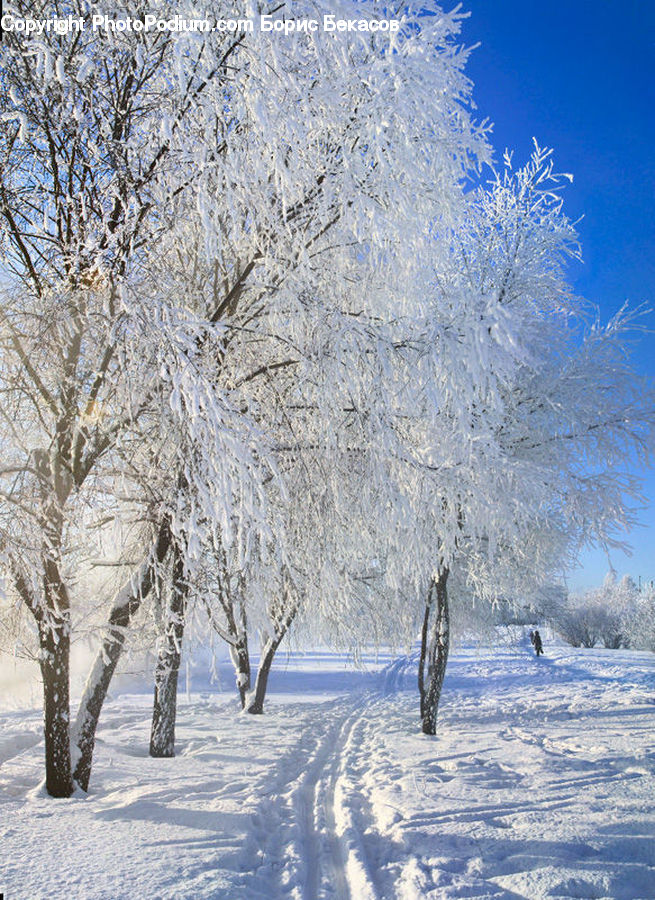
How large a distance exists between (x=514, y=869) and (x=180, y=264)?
5727mm

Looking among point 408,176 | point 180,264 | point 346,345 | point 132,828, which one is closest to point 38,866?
point 132,828

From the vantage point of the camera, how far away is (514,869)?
3.86 meters

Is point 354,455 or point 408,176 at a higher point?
point 408,176

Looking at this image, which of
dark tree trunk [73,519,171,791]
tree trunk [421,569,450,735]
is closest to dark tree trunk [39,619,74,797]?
dark tree trunk [73,519,171,791]

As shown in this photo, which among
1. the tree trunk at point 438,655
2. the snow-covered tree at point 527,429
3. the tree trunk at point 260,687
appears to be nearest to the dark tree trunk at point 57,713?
the snow-covered tree at point 527,429

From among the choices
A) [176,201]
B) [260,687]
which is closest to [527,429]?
[176,201]

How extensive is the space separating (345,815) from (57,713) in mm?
3020

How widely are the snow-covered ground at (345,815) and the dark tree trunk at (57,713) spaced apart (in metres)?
0.23

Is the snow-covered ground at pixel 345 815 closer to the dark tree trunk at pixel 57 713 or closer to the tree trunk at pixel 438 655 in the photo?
the dark tree trunk at pixel 57 713

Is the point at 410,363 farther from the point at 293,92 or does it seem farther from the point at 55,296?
the point at 55,296

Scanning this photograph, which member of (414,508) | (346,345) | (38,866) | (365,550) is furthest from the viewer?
(365,550)

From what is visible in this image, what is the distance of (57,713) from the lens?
516 cm

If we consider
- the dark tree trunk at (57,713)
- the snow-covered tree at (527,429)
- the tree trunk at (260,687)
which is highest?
the snow-covered tree at (527,429)

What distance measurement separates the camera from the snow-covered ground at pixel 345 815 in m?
3.57
